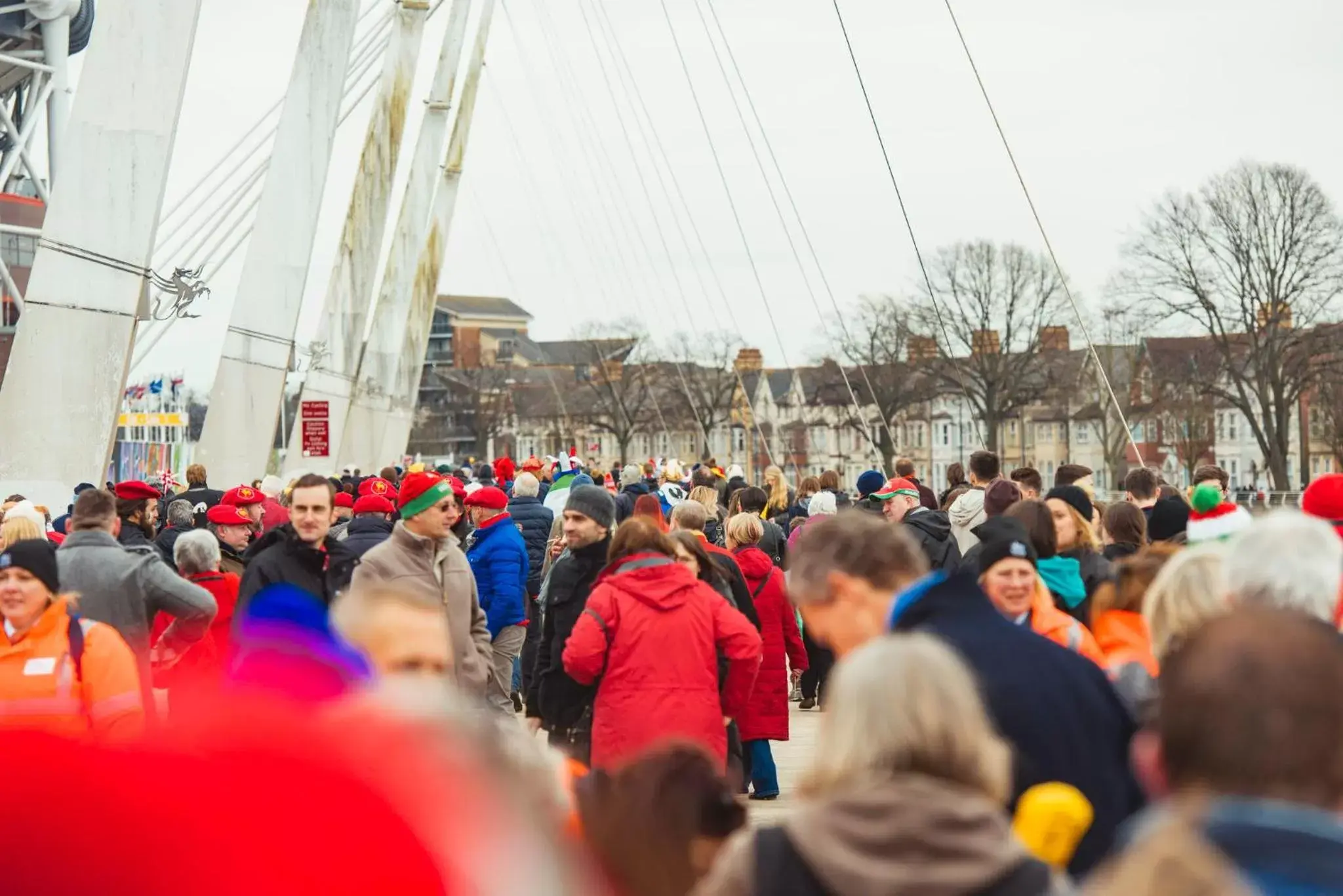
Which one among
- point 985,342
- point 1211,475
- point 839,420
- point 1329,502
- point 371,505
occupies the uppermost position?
point 985,342

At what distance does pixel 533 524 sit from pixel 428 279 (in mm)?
28953

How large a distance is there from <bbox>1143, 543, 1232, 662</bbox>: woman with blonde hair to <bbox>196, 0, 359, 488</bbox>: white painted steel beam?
57.0ft

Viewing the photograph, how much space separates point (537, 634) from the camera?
13508 mm

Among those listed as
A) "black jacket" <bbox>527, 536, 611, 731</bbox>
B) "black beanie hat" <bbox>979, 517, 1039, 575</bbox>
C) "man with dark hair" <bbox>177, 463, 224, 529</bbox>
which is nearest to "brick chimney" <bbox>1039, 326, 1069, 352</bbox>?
"man with dark hair" <bbox>177, 463, 224, 529</bbox>

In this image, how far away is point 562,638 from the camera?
8.38 meters

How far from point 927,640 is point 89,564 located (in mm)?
5473

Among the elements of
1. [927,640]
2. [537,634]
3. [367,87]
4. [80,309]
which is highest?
[367,87]

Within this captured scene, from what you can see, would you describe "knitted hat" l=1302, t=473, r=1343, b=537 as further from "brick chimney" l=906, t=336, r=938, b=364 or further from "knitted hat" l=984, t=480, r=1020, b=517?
"brick chimney" l=906, t=336, r=938, b=364

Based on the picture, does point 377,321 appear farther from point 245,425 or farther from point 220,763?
point 220,763

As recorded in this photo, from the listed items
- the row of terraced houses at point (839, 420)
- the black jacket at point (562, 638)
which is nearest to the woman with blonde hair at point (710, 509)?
the black jacket at point (562, 638)

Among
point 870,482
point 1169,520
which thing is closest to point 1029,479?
point 1169,520

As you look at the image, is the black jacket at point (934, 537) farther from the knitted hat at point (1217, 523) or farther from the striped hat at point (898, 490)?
the knitted hat at point (1217, 523)

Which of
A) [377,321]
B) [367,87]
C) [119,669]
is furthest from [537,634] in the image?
[377,321]

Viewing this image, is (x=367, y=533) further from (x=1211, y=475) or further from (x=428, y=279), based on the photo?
(x=428, y=279)
